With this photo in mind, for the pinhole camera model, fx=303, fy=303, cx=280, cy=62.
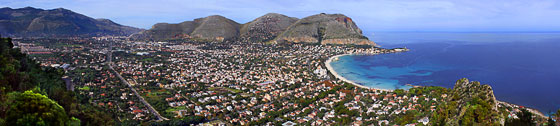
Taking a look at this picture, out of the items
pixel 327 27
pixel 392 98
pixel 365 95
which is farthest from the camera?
pixel 327 27

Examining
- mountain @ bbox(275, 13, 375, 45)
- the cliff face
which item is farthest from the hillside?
mountain @ bbox(275, 13, 375, 45)

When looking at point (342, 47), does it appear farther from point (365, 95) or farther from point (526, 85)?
point (365, 95)

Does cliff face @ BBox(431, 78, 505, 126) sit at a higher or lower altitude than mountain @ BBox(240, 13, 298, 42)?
lower

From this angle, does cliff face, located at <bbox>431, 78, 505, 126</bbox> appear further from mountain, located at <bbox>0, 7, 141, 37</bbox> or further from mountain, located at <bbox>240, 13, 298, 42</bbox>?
mountain, located at <bbox>0, 7, 141, 37</bbox>

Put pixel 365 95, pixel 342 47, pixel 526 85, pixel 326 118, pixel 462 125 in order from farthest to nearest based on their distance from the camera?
pixel 342 47
pixel 526 85
pixel 365 95
pixel 326 118
pixel 462 125

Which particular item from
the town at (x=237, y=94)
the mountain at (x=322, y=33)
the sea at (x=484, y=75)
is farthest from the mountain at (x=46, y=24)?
the sea at (x=484, y=75)

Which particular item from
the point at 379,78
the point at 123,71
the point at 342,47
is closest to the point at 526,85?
the point at 379,78

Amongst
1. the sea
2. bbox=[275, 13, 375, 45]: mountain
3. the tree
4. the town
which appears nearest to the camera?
the tree
